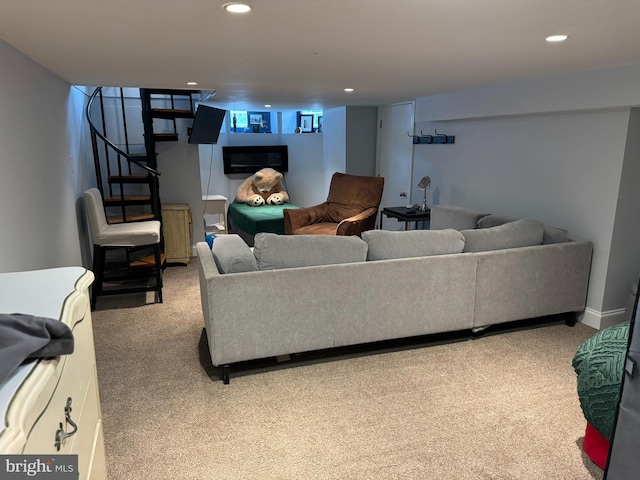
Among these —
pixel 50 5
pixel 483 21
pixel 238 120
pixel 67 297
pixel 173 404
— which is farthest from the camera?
pixel 238 120

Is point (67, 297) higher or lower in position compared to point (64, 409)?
higher

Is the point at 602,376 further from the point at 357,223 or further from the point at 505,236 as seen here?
the point at 357,223

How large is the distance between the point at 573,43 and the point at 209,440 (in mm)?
2693

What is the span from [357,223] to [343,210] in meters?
0.74

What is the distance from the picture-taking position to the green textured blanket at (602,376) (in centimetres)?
181

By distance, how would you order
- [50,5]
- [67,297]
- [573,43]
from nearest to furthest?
[67,297] → [50,5] → [573,43]

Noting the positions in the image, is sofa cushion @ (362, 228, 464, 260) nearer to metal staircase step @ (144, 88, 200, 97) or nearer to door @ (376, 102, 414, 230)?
door @ (376, 102, 414, 230)

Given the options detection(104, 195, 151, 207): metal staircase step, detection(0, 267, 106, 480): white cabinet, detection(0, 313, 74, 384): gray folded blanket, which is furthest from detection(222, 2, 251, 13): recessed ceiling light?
detection(104, 195, 151, 207): metal staircase step

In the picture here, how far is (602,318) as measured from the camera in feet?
11.1

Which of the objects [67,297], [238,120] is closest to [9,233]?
[67,297]

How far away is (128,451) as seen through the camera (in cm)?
205

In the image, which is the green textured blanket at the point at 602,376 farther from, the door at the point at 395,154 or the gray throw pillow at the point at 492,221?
the door at the point at 395,154

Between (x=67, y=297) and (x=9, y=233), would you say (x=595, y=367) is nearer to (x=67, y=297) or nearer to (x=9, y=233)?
(x=67, y=297)

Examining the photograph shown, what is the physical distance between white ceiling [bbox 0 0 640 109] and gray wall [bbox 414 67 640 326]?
0.81ft
